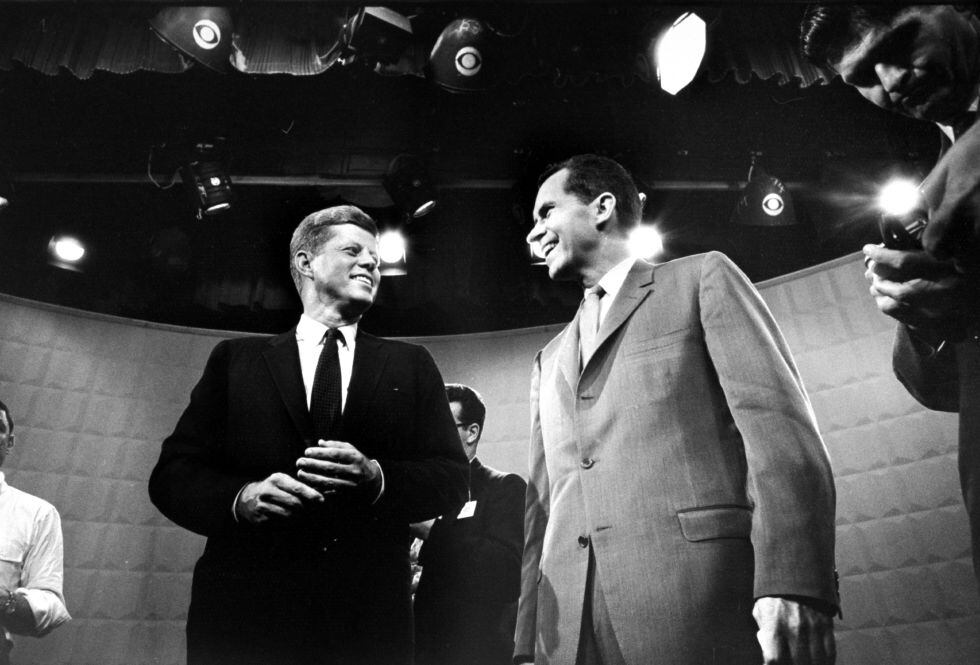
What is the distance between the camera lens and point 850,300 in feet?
14.0

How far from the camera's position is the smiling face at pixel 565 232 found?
199 centimetres

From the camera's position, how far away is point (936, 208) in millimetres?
1682

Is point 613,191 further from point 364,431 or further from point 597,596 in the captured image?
point 597,596

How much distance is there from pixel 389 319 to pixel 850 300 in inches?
110

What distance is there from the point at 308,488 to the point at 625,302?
84 cm

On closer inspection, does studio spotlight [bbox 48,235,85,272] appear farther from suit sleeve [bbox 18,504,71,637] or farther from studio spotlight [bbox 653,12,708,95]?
studio spotlight [bbox 653,12,708,95]

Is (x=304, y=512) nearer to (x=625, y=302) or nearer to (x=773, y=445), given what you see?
(x=625, y=302)

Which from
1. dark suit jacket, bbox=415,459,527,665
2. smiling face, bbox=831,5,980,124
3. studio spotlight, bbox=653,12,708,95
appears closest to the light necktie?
smiling face, bbox=831,5,980,124

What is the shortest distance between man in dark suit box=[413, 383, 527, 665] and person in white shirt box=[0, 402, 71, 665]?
1.35 m

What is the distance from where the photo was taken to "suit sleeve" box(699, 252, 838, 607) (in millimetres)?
1245

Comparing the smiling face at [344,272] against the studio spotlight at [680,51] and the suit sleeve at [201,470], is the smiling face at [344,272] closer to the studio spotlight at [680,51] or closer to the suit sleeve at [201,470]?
the suit sleeve at [201,470]

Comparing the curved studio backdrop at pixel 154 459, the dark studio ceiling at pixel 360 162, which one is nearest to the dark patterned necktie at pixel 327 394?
the dark studio ceiling at pixel 360 162

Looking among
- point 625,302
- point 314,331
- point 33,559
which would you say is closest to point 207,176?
point 33,559

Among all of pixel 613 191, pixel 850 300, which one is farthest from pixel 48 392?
pixel 850 300
